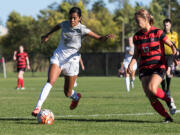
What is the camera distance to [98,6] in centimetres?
10500

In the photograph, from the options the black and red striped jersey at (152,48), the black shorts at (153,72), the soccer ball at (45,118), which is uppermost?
the black and red striped jersey at (152,48)

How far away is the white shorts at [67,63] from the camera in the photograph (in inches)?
364

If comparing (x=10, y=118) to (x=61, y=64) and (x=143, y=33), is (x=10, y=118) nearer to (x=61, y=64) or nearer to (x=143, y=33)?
(x=61, y=64)

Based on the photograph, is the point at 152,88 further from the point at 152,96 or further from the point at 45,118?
the point at 45,118

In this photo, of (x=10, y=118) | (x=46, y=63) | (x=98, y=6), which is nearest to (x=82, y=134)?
(x=10, y=118)

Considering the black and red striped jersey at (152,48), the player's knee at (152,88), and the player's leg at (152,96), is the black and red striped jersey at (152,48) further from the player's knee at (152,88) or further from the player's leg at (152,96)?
the player's knee at (152,88)

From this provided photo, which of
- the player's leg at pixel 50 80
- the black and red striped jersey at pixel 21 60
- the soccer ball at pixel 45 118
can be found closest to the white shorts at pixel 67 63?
the player's leg at pixel 50 80

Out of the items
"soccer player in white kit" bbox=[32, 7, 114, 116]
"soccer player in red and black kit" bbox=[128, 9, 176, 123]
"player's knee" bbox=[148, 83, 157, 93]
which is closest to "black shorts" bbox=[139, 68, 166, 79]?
"soccer player in red and black kit" bbox=[128, 9, 176, 123]

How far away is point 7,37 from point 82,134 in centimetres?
7405

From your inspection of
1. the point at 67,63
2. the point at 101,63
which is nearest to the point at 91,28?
the point at 101,63

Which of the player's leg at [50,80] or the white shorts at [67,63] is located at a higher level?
the white shorts at [67,63]

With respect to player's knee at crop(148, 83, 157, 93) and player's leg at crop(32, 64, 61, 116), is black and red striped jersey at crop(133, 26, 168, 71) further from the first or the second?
player's leg at crop(32, 64, 61, 116)

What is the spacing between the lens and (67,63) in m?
9.37

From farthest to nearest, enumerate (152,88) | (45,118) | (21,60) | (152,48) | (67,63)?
1. (21,60)
2. (67,63)
3. (45,118)
4. (152,48)
5. (152,88)
